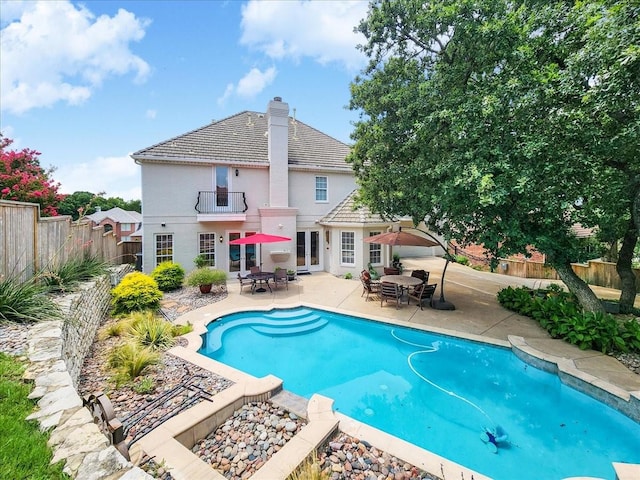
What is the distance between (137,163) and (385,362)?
15307 millimetres

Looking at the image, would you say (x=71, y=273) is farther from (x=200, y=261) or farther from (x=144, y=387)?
(x=200, y=261)

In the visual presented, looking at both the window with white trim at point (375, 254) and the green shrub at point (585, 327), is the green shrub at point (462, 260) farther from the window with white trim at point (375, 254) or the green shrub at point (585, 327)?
the green shrub at point (585, 327)

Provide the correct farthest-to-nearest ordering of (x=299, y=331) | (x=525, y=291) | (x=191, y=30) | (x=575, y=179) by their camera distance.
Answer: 1. (x=525, y=291)
2. (x=191, y=30)
3. (x=299, y=331)
4. (x=575, y=179)

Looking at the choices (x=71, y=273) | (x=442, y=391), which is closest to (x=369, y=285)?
(x=442, y=391)

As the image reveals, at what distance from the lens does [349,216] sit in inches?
703

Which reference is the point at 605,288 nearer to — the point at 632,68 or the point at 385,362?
the point at 632,68

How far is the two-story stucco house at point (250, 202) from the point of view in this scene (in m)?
15.9

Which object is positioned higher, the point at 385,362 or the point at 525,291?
the point at 525,291

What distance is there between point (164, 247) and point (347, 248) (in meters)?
10.4

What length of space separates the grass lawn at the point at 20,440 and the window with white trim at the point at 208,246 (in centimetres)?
1278

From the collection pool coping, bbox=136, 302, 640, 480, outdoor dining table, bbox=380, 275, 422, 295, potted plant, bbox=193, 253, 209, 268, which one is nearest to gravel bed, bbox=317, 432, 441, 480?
pool coping, bbox=136, 302, 640, 480

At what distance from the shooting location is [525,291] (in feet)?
41.0

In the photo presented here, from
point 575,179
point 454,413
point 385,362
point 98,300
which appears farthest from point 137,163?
point 575,179

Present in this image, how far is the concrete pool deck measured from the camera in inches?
177
